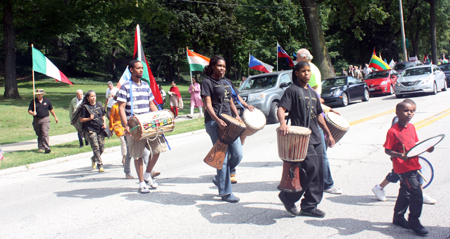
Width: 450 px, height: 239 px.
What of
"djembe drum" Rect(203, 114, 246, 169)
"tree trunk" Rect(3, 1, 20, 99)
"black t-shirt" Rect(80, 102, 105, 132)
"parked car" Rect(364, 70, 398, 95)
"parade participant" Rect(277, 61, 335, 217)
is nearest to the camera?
"parade participant" Rect(277, 61, 335, 217)

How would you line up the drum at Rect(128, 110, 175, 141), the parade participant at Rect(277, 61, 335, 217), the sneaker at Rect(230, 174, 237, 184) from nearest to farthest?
1. the parade participant at Rect(277, 61, 335, 217)
2. the drum at Rect(128, 110, 175, 141)
3. the sneaker at Rect(230, 174, 237, 184)

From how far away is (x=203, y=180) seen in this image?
639 cm

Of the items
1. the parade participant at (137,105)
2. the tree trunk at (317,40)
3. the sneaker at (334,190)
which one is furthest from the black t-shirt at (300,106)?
the tree trunk at (317,40)

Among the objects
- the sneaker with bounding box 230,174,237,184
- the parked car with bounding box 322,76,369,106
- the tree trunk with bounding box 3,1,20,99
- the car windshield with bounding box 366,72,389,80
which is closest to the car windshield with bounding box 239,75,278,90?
the parked car with bounding box 322,76,369,106

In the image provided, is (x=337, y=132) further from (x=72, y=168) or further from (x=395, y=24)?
(x=395, y=24)

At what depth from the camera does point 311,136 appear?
422cm

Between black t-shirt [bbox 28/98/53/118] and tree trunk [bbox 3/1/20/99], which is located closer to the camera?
black t-shirt [bbox 28/98/53/118]

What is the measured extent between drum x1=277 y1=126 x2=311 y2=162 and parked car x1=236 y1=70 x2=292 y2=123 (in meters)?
8.70

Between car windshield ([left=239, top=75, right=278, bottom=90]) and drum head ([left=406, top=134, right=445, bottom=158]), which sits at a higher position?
car windshield ([left=239, top=75, right=278, bottom=90])

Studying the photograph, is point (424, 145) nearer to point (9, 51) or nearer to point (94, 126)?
point (94, 126)

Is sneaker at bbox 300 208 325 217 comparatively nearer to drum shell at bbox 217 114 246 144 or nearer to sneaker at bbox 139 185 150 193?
drum shell at bbox 217 114 246 144

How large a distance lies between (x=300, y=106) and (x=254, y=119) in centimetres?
119

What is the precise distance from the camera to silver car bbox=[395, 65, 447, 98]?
62.5 feet

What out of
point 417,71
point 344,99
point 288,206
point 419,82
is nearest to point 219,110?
point 288,206
